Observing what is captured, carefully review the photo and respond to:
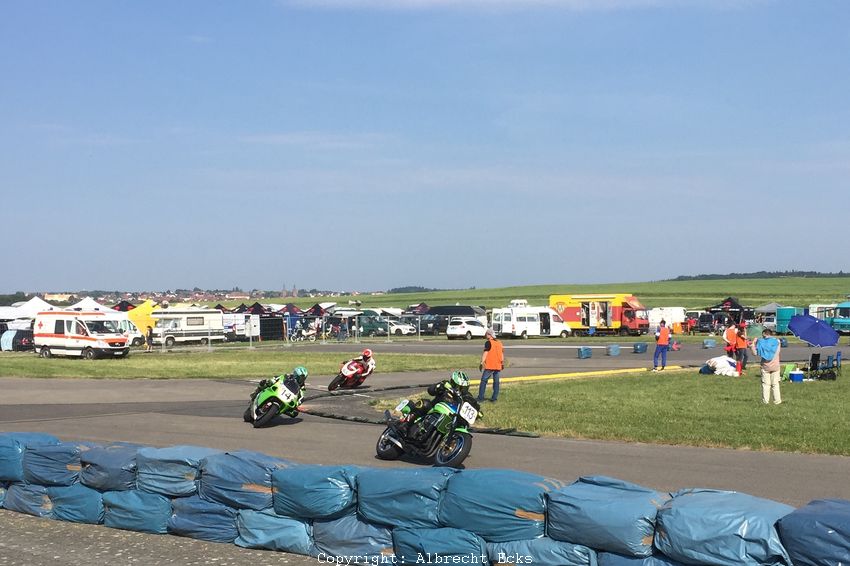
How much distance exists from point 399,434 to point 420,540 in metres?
5.08

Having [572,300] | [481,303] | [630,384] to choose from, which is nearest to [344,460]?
[630,384]

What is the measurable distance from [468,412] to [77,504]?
516 cm

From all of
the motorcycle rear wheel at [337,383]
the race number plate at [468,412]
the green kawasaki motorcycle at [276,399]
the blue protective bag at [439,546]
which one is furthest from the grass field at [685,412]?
the blue protective bag at [439,546]

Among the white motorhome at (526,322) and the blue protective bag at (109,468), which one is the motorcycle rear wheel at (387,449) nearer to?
the blue protective bag at (109,468)

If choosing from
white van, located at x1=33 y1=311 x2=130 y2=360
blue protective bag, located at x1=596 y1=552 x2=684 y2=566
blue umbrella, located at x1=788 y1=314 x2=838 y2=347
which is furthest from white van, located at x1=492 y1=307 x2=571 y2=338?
blue protective bag, located at x1=596 y1=552 x2=684 y2=566

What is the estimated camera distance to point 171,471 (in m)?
9.19

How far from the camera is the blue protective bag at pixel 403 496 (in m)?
7.64

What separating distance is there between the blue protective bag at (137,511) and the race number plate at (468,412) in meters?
4.41

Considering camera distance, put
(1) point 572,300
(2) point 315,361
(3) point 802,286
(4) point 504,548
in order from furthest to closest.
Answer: (3) point 802,286
(1) point 572,300
(2) point 315,361
(4) point 504,548

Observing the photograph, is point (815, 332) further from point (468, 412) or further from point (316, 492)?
point (316, 492)

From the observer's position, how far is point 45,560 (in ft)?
26.5

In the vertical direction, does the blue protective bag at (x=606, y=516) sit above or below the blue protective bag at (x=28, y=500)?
above

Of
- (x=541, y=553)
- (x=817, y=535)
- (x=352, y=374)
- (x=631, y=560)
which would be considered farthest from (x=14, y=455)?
(x=352, y=374)

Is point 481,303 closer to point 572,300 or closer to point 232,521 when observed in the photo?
point 572,300
